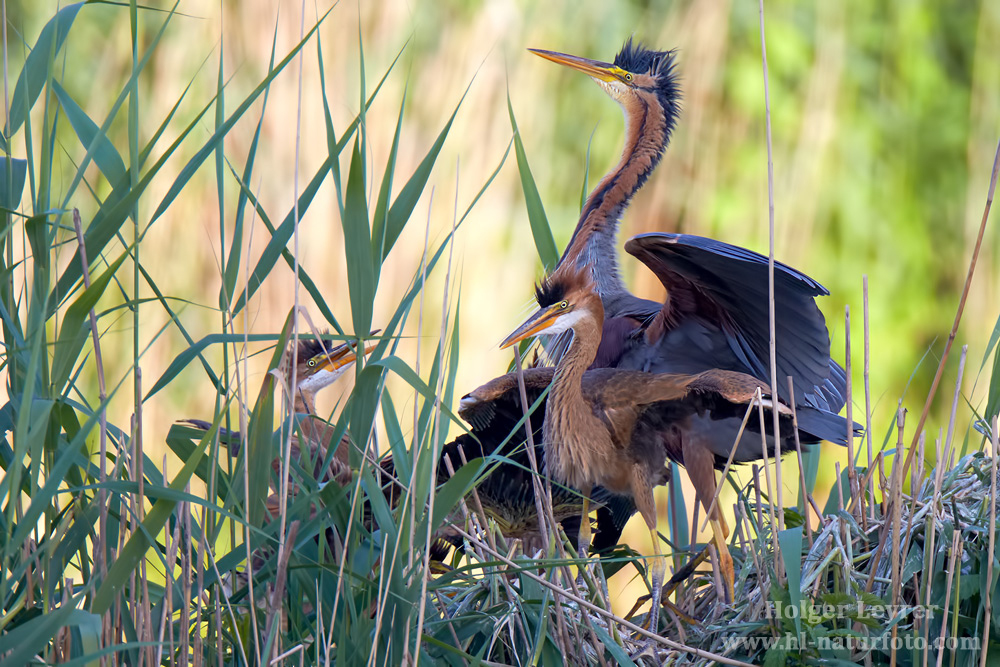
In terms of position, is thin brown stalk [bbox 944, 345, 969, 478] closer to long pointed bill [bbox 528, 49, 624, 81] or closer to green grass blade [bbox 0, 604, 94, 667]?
green grass blade [bbox 0, 604, 94, 667]

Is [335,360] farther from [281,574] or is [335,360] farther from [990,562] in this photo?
[990,562]

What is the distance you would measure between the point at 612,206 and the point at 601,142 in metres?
1.27

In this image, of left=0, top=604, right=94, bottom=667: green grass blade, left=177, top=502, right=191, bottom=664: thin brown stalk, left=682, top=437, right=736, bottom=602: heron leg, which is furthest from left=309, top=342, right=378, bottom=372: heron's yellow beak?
left=0, top=604, right=94, bottom=667: green grass blade

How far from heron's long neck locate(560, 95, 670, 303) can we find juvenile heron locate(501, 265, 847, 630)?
33 centimetres

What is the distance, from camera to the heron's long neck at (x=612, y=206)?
198 cm

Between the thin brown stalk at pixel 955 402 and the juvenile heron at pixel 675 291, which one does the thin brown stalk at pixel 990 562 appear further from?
the juvenile heron at pixel 675 291

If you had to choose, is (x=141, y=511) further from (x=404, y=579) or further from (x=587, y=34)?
(x=587, y=34)

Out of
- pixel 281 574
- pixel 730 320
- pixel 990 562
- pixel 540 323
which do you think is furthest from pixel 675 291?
pixel 281 574

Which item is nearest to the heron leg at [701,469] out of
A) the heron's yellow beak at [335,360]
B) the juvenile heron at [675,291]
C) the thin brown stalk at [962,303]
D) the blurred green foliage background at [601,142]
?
the juvenile heron at [675,291]

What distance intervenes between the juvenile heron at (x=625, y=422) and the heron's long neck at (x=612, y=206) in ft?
1.08

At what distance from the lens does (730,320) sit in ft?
5.37

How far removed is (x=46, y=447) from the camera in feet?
3.51

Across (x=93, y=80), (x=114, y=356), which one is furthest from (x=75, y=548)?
(x=93, y=80)

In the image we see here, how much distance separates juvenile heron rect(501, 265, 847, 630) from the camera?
1500 mm
